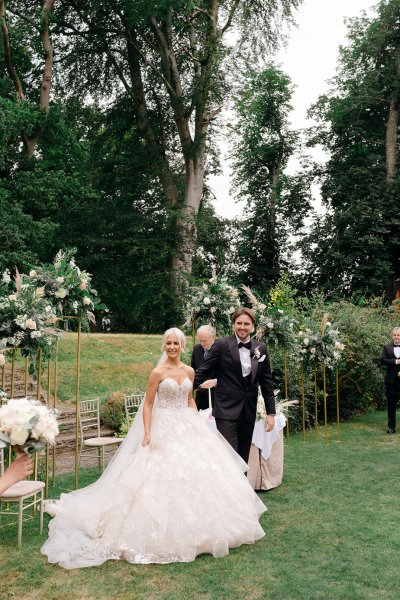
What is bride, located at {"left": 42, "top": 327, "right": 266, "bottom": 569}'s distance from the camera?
5.49 metres

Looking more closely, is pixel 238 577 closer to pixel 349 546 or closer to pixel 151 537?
pixel 151 537

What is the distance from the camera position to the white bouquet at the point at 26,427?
11.3 ft

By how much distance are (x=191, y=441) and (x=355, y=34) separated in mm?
30722

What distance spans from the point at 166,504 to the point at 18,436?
253 centimetres

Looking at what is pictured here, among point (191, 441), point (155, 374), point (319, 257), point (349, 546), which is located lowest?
point (349, 546)

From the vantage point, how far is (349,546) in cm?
591

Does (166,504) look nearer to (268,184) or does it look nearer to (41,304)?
(41,304)

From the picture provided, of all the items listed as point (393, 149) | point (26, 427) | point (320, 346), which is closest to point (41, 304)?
point (26, 427)

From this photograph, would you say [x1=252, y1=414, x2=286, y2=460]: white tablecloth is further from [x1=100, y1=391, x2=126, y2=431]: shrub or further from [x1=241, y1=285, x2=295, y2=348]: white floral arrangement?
[x1=100, y1=391, x2=126, y2=431]: shrub

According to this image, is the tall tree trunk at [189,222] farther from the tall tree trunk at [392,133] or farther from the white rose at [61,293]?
the white rose at [61,293]

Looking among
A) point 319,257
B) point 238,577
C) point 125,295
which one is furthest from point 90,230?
point 238,577

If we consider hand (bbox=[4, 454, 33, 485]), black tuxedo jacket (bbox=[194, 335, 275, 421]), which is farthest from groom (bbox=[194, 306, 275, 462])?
hand (bbox=[4, 454, 33, 485])

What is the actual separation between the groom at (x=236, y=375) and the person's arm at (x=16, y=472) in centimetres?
Answer: 365

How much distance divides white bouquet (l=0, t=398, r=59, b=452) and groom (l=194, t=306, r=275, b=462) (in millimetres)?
3255
